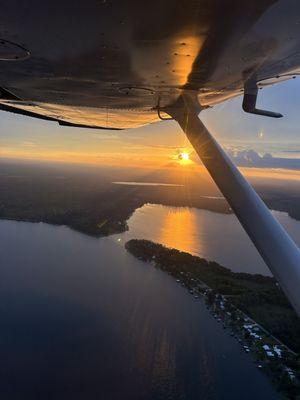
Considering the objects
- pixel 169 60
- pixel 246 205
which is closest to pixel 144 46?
pixel 169 60

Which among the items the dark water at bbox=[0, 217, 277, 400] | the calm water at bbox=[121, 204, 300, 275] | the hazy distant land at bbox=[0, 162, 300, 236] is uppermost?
the hazy distant land at bbox=[0, 162, 300, 236]

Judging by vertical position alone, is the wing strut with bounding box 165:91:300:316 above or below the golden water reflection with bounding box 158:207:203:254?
below

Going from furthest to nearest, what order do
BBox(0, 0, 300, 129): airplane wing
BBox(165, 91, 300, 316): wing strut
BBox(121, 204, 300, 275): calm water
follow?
BBox(121, 204, 300, 275): calm water < BBox(165, 91, 300, 316): wing strut < BBox(0, 0, 300, 129): airplane wing

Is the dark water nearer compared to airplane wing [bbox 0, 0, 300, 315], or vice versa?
airplane wing [bbox 0, 0, 300, 315]

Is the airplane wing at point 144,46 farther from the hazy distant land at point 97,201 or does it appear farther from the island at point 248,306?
the hazy distant land at point 97,201

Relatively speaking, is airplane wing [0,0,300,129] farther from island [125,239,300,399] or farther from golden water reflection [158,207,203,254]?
golden water reflection [158,207,203,254]

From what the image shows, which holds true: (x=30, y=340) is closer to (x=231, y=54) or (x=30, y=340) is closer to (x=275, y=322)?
(x=275, y=322)

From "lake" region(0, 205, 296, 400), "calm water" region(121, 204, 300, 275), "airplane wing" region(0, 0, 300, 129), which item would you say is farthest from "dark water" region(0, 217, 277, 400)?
"airplane wing" region(0, 0, 300, 129)

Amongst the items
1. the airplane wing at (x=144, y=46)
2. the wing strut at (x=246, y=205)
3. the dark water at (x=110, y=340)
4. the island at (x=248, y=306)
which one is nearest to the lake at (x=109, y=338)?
the dark water at (x=110, y=340)
